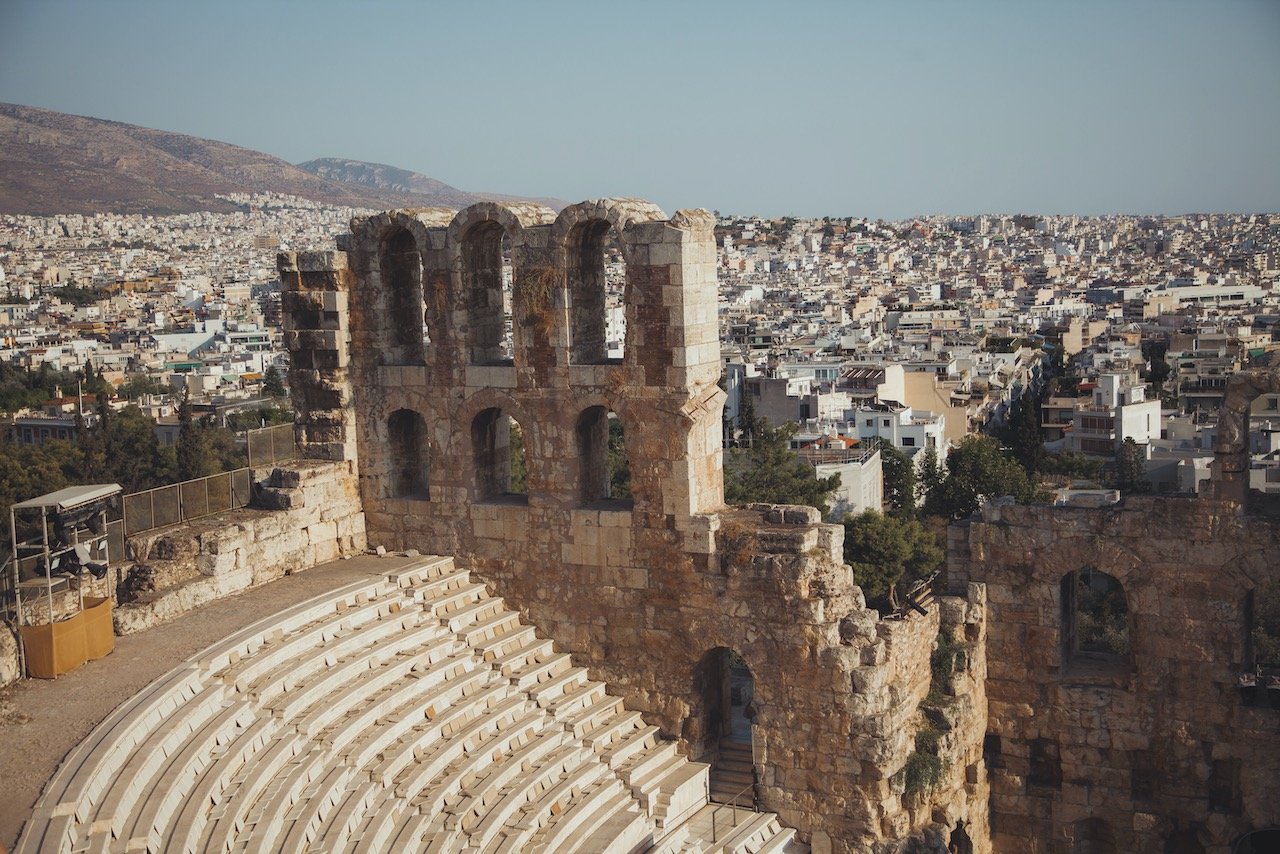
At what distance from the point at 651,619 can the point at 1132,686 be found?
604 cm

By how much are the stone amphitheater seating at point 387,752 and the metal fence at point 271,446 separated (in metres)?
3.20

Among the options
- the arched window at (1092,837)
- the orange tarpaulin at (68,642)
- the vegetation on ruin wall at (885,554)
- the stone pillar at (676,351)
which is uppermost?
the stone pillar at (676,351)

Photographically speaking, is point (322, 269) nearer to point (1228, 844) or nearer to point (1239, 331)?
point (1228, 844)

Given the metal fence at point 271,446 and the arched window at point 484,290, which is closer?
the arched window at point 484,290

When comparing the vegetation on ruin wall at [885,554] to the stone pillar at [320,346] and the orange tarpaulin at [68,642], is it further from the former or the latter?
the orange tarpaulin at [68,642]

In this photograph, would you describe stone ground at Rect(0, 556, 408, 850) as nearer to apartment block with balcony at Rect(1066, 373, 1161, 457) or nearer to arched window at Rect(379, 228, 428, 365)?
arched window at Rect(379, 228, 428, 365)

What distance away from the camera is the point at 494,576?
1842 cm

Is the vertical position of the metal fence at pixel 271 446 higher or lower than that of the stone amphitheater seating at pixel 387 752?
higher

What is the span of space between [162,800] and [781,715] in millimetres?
7370

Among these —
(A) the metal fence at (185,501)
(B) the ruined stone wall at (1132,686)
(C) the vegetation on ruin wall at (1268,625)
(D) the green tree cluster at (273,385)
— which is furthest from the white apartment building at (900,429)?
(A) the metal fence at (185,501)

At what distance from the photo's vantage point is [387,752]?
14.7 m

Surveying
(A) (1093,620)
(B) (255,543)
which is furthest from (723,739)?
(A) (1093,620)

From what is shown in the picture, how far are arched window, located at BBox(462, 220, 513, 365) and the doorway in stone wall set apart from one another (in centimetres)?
462

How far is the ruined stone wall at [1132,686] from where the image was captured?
1736cm
